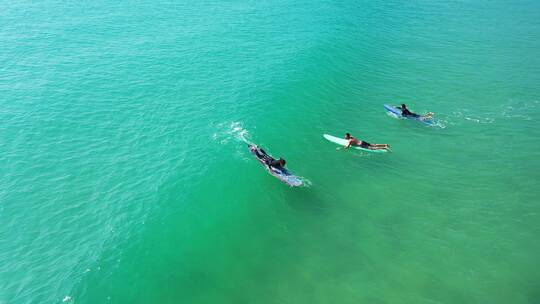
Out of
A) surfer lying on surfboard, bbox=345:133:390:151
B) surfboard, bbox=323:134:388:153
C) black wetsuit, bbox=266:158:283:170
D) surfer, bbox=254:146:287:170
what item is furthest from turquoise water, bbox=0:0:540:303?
black wetsuit, bbox=266:158:283:170

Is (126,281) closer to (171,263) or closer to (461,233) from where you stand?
(171,263)

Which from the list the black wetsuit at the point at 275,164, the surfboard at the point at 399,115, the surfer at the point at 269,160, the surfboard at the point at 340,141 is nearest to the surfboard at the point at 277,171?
the surfer at the point at 269,160

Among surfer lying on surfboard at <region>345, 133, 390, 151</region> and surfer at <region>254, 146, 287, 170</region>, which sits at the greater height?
surfer lying on surfboard at <region>345, 133, 390, 151</region>

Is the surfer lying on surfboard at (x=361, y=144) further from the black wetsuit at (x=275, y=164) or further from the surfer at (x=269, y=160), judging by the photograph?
the black wetsuit at (x=275, y=164)

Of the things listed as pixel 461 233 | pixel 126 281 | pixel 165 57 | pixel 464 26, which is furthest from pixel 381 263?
pixel 464 26

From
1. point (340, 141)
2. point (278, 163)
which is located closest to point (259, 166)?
point (278, 163)

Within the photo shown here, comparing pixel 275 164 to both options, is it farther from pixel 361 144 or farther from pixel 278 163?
pixel 361 144

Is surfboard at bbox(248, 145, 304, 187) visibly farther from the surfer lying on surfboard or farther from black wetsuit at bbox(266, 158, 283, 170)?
the surfer lying on surfboard
